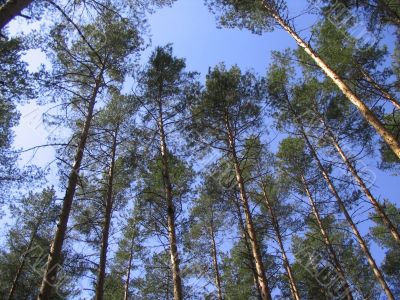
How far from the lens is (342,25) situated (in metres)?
11.4

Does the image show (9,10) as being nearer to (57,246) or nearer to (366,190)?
(57,246)

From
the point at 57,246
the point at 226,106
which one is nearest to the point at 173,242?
the point at 57,246

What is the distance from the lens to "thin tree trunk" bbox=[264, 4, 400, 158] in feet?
19.3

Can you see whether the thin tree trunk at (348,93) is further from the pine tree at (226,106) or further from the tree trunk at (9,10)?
the tree trunk at (9,10)

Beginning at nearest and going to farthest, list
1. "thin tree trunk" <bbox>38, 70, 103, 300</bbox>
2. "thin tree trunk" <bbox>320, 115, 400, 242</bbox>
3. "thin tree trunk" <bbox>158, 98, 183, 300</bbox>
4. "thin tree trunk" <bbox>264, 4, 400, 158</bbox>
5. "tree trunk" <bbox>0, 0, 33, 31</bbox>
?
"tree trunk" <bbox>0, 0, 33, 31</bbox> → "thin tree trunk" <bbox>38, 70, 103, 300</bbox> → "thin tree trunk" <bbox>264, 4, 400, 158</bbox> → "thin tree trunk" <bbox>158, 98, 183, 300</bbox> → "thin tree trunk" <bbox>320, 115, 400, 242</bbox>

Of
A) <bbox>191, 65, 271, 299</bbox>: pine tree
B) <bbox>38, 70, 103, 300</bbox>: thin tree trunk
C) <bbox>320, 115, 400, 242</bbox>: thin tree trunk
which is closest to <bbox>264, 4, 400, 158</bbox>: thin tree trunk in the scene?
<bbox>191, 65, 271, 299</bbox>: pine tree

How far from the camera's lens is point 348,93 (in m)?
7.43

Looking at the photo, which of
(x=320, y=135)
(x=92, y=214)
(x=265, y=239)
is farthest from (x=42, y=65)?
(x=265, y=239)

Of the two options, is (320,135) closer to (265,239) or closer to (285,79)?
(285,79)

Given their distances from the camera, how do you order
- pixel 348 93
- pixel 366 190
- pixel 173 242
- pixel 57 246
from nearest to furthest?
pixel 57 246
pixel 348 93
pixel 173 242
pixel 366 190

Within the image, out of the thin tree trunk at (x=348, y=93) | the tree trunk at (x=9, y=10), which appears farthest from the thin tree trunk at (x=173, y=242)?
the tree trunk at (x=9, y=10)

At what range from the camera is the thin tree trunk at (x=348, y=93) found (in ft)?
19.3

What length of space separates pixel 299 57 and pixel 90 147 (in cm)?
884

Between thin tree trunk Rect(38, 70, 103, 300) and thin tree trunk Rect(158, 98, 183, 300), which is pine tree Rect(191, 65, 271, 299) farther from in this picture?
thin tree trunk Rect(38, 70, 103, 300)
